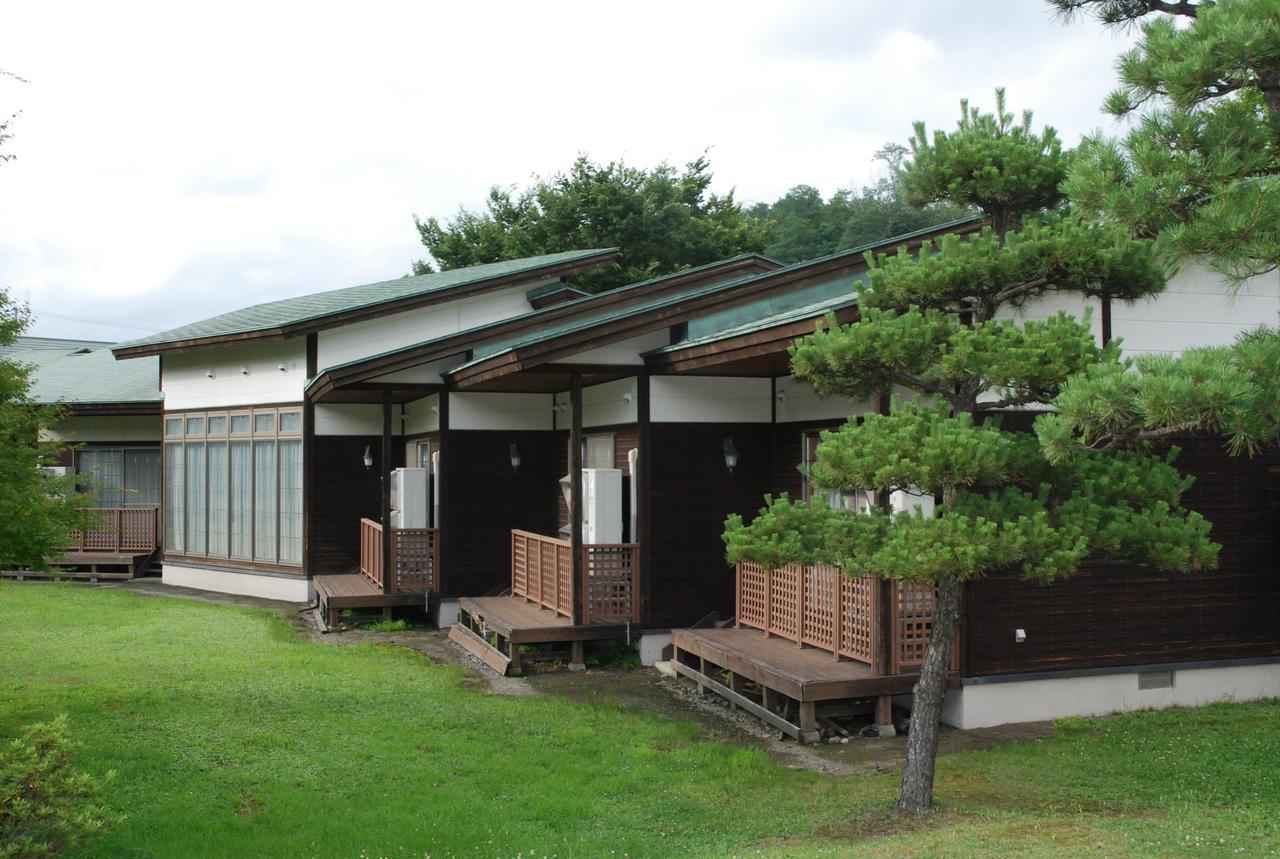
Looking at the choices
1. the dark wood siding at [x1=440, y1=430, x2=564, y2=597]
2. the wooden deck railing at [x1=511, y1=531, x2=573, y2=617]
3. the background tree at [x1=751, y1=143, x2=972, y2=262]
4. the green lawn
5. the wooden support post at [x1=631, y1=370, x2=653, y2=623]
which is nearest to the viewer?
the green lawn

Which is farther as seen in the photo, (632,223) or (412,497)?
(632,223)

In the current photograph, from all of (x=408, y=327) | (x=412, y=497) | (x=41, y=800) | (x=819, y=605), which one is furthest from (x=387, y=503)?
(x=41, y=800)

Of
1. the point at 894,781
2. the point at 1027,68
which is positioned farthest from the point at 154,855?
the point at 1027,68

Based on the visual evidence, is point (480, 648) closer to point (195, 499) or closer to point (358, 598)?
point (358, 598)

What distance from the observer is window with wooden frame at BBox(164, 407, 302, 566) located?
15.9m

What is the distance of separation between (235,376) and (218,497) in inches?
77.2

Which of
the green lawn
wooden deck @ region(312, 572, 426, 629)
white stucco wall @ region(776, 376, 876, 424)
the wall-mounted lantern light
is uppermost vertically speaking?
white stucco wall @ region(776, 376, 876, 424)

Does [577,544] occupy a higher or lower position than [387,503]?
lower

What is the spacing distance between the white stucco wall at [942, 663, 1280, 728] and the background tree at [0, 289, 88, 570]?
6.33 m

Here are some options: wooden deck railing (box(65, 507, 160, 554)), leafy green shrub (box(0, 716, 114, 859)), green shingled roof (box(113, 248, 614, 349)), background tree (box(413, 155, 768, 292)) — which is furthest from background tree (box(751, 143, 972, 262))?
leafy green shrub (box(0, 716, 114, 859))

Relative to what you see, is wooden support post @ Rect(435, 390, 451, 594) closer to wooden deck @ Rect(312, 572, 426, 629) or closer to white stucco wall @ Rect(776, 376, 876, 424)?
wooden deck @ Rect(312, 572, 426, 629)

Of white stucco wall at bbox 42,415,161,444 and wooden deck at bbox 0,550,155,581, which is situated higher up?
white stucco wall at bbox 42,415,161,444

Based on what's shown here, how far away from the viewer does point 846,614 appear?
28.2 ft

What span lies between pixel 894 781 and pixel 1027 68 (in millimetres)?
7060
